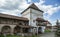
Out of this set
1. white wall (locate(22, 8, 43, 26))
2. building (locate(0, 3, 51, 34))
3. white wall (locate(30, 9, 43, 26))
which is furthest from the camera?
white wall (locate(30, 9, 43, 26))

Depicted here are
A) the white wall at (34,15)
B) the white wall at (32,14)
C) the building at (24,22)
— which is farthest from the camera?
the white wall at (34,15)

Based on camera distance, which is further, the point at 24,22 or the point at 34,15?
the point at 34,15

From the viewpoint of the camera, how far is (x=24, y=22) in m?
43.7

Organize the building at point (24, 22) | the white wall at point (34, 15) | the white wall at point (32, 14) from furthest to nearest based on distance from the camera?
1. the white wall at point (34, 15)
2. the white wall at point (32, 14)
3. the building at point (24, 22)

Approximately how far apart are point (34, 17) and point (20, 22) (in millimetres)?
7224

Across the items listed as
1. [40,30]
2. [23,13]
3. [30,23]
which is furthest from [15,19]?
[40,30]

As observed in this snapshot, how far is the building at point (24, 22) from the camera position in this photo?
36906 mm

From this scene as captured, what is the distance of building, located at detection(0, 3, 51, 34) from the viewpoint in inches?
1453

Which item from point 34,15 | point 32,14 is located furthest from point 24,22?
point 34,15

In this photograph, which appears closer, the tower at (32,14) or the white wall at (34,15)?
the tower at (32,14)

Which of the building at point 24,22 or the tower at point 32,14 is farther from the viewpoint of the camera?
the tower at point 32,14

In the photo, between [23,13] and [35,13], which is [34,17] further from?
[23,13]

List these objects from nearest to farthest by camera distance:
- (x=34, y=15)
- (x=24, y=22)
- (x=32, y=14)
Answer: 1. (x=24, y=22)
2. (x=32, y=14)
3. (x=34, y=15)

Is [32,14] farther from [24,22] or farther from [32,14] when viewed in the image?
[24,22]
